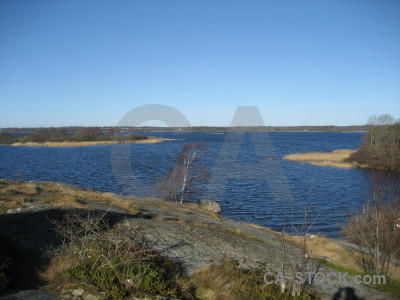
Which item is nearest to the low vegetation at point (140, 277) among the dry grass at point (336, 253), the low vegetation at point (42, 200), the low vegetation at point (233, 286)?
the low vegetation at point (233, 286)

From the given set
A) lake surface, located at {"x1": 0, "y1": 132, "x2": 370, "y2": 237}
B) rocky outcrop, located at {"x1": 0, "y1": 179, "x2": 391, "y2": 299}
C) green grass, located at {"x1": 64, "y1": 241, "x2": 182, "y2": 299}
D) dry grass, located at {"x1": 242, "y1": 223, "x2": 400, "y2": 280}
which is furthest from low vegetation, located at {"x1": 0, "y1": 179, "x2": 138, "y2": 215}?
dry grass, located at {"x1": 242, "y1": 223, "x2": 400, "y2": 280}

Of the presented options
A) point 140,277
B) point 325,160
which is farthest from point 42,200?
point 325,160

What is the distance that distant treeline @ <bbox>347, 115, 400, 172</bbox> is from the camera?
4977 centimetres

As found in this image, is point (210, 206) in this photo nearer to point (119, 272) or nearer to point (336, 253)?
point (336, 253)

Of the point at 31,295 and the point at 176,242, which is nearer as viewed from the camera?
the point at 31,295

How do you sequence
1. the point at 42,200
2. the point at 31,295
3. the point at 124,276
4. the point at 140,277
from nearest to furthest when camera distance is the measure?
1. the point at 31,295
2. the point at 124,276
3. the point at 140,277
4. the point at 42,200

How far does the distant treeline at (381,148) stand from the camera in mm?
49769

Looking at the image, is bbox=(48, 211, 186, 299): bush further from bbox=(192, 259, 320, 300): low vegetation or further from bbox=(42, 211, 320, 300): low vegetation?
bbox=(192, 259, 320, 300): low vegetation

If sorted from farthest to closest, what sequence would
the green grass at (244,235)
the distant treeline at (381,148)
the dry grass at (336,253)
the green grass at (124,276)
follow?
the distant treeline at (381,148)
the green grass at (244,235)
the dry grass at (336,253)
the green grass at (124,276)

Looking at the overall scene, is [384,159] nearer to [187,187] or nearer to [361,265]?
[187,187]

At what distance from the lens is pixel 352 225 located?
1859cm

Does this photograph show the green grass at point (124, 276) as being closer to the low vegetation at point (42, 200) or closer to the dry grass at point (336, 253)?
the low vegetation at point (42, 200)

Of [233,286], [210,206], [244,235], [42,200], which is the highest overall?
[42,200]

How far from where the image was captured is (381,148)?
2179 inches
